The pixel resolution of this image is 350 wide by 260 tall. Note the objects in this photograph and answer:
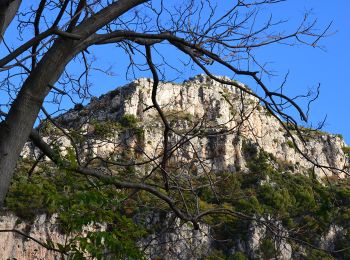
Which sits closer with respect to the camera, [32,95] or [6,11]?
[32,95]

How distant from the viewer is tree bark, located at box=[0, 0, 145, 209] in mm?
1916

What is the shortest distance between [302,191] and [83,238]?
169cm

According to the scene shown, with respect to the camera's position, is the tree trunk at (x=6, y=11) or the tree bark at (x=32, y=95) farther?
the tree trunk at (x=6, y=11)

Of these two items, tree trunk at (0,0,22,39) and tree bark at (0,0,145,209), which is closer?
tree bark at (0,0,145,209)

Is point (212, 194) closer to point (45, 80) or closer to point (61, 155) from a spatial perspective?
point (61, 155)

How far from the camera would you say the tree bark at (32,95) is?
1.92 metres

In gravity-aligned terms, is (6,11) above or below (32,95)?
above

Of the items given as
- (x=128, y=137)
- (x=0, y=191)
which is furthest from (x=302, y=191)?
(x=0, y=191)

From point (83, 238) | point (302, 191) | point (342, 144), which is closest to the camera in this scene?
point (83, 238)

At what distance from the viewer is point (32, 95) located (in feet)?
6.59

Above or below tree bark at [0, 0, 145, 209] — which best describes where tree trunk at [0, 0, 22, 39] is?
above

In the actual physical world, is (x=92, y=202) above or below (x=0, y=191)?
above

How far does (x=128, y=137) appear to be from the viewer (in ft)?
10.7

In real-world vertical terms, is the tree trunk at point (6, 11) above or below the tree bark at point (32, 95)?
above
